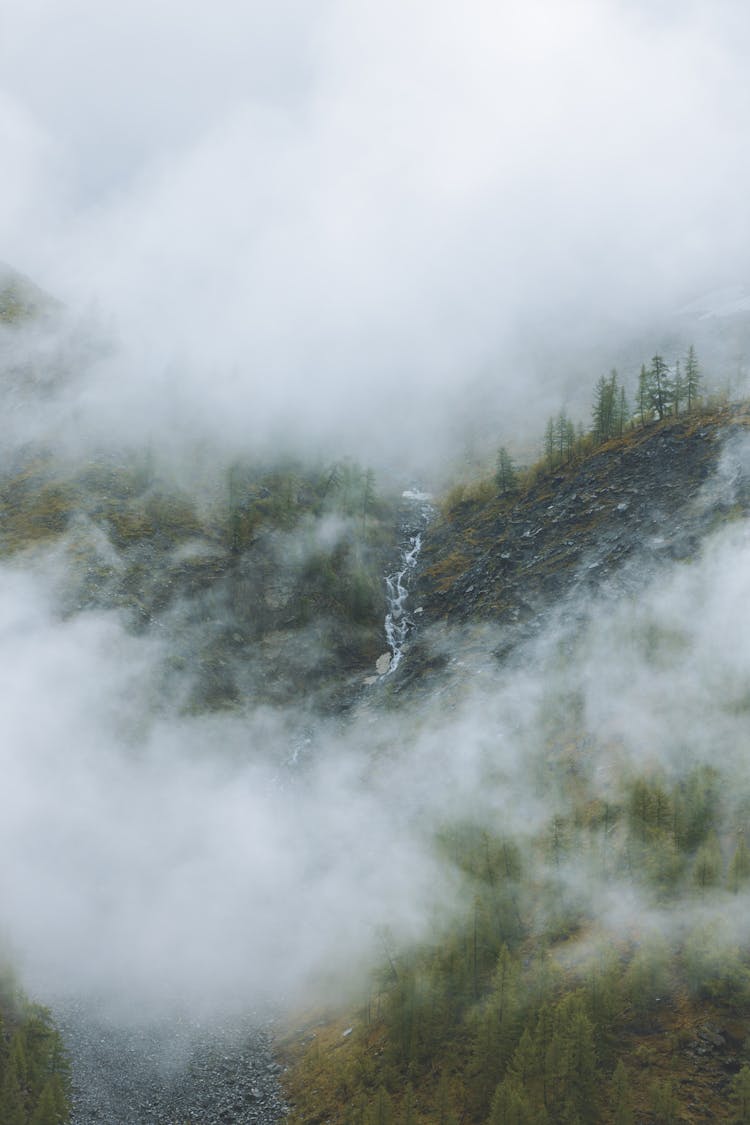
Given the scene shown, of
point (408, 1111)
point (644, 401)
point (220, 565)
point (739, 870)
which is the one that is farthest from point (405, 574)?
point (408, 1111)

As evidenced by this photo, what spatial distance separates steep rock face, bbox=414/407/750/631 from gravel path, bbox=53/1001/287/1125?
211 ft

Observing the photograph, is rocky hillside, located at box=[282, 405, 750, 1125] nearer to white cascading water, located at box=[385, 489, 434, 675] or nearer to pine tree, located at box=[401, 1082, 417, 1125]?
pine tree, located at box=[401, 1082, 417, 1125]

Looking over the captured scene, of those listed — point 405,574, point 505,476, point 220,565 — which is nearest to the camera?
point 220,565

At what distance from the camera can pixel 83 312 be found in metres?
193

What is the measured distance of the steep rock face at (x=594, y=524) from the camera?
108m

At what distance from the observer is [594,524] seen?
119625mm

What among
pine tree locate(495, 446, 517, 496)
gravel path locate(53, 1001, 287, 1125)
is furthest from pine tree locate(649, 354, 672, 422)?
gravel path locate(53, 1001, 287, 1125)

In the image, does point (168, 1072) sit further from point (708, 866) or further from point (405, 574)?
point (405, 574)

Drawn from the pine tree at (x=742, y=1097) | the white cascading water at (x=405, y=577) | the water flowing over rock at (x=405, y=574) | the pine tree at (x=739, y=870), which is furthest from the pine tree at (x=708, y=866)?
the white cascading water at (x=405, y=577)

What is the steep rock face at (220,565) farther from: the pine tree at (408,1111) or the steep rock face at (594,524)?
the pine tree at (408,1111)

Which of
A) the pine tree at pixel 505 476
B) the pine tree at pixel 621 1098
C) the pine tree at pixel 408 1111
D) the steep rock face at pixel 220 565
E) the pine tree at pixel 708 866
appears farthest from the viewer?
the pine tree at pixel 505 476

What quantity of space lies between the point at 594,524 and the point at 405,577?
38.8 m

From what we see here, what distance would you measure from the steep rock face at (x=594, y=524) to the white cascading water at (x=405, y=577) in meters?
3.52

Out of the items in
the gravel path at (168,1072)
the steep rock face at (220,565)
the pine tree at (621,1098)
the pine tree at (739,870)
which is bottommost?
the gravel path at (168,1072)
